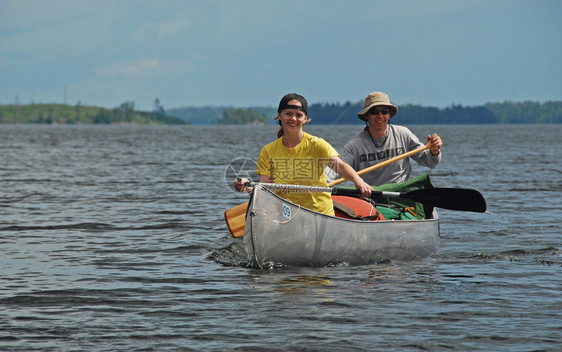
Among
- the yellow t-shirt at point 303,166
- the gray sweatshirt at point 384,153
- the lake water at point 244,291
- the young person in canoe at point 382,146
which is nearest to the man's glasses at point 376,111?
the young person in canoe at point 382,146

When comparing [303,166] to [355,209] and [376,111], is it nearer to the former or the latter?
[355,209]

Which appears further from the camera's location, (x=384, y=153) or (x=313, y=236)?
(x=384, y=153)

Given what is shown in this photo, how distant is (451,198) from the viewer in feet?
35.9

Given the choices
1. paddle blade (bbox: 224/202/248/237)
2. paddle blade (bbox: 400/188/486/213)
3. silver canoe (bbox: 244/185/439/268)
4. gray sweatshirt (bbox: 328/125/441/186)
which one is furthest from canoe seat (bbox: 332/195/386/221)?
paddle blade (bbox: 224/202/248/237)

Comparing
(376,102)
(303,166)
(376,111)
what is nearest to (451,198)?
(376,111)

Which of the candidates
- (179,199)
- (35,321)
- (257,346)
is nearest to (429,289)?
(257,346)

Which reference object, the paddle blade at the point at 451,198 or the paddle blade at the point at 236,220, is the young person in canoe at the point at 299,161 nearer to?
the paddle blade at the point at 451,198

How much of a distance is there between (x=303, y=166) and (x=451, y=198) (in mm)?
2929

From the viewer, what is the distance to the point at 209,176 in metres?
28.6

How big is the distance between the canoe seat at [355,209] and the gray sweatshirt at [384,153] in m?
1.05

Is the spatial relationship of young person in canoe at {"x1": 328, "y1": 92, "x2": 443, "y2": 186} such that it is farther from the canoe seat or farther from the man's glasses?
the canoe seat

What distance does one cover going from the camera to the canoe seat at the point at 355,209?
33.7 ft

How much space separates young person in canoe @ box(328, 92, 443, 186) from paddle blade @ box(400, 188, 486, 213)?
0.68 m

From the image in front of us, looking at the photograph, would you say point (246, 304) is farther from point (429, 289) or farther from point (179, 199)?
Result: point (179, 199)
